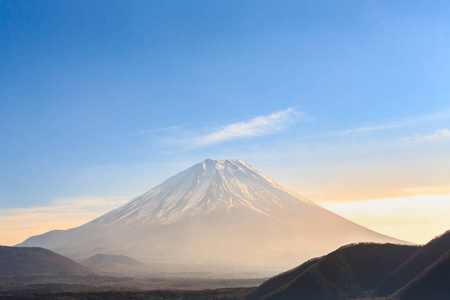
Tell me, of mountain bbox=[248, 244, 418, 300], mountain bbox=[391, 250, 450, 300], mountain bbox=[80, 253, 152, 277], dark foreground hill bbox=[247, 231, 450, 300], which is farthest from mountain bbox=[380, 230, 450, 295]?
mountain bbox=[80, 253, 152, 277]

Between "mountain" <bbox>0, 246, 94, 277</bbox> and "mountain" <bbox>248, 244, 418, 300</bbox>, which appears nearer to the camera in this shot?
"mountain" <bbox>248, 244, 418, 300</bbox>

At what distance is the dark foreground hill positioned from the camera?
1543 inches

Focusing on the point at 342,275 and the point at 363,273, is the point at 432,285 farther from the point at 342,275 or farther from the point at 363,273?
the point at 342,275

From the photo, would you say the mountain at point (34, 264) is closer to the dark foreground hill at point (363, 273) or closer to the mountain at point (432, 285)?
the dark foreground hill at point (363, 273)

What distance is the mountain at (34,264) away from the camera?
3962 inches

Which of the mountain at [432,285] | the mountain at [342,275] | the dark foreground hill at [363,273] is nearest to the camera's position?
the mountain at [432,285]

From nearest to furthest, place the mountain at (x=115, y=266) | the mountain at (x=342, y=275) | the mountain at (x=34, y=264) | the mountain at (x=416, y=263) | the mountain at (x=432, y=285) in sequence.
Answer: the mountain at (x=432, y=285)
the mountain at (x=416, y=263)
the mountain at (x=342, y=275)
the mountain at (x=34, y=264)
the mountain at (x=115, y=266)

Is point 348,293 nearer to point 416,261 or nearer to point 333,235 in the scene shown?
point 416,261

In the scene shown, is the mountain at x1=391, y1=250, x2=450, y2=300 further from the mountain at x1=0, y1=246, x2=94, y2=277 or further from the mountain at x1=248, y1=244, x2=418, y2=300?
the mountain at x1=0, y1=246, x2=94, y2=277

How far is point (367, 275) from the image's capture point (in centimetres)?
4288

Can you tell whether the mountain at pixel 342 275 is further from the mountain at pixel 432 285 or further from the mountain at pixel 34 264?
the mountain at pixel 34 264

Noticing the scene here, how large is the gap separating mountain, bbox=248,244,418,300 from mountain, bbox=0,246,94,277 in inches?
2880

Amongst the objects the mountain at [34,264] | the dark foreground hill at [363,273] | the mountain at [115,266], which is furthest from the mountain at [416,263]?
the mountain at [115,266]

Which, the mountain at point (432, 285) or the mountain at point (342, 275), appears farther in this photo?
the mountain at point (342, 275)
